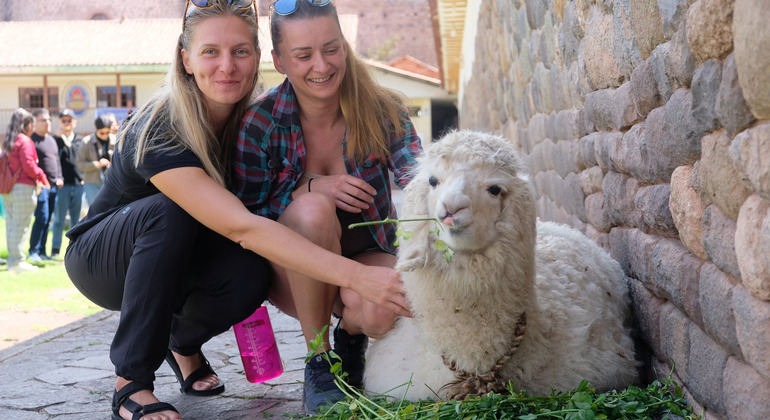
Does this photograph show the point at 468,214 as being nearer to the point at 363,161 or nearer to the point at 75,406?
the point at 363,161

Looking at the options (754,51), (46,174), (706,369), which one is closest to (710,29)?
(754,51)

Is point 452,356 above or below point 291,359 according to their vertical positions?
above

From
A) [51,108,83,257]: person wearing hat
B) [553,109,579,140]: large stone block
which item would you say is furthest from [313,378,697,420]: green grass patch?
[51,108,83,257]: person wearing hat

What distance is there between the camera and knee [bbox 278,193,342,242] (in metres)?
2.78

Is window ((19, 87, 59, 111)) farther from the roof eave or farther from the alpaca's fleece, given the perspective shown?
the alpaca's fleece

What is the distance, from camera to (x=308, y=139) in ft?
10.1

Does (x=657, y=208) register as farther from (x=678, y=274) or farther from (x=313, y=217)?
(x=313, y=217)

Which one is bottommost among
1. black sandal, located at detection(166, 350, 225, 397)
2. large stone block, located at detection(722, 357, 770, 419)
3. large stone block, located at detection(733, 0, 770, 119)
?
black sandal, located at detection(166, 350, 225, 397)

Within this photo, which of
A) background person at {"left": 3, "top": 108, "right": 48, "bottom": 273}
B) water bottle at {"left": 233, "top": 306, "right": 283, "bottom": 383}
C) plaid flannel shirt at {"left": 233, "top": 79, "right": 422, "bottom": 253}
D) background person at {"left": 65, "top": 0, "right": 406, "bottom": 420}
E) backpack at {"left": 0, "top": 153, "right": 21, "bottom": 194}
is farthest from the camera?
backpack at {"left": 0, "top": 153, "right": 21, "bottom": 194}

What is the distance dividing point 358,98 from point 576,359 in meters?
1.29

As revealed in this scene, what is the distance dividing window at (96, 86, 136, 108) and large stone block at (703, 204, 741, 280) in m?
25.1

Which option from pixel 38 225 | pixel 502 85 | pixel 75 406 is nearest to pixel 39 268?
pixel 38 225

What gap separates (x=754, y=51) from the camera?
1441mm

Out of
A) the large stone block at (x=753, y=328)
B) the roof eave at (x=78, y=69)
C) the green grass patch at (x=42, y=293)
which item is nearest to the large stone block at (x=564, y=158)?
the large stone block at (x=753, y=328)
